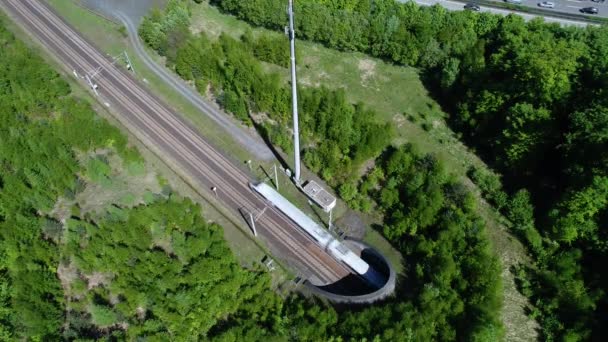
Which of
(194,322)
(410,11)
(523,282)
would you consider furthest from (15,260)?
(410,11)

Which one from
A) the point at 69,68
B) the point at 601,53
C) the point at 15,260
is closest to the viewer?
the point at 15,260

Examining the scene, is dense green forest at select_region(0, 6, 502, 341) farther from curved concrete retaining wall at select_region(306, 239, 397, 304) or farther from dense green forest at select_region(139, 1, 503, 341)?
curved concrete retaining wall at select_region(306, 239, 397, 304)

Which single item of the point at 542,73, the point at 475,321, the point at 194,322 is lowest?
the point at 194,322

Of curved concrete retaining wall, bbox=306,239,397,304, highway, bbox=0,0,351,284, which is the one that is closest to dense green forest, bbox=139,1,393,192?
highway, bbox=0,0,351,284

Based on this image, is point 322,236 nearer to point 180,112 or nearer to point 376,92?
point 376,92

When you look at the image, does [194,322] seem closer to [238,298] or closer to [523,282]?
[238,298]

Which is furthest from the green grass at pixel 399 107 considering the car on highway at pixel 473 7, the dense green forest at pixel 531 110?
the car on highway at pixel 473 7
